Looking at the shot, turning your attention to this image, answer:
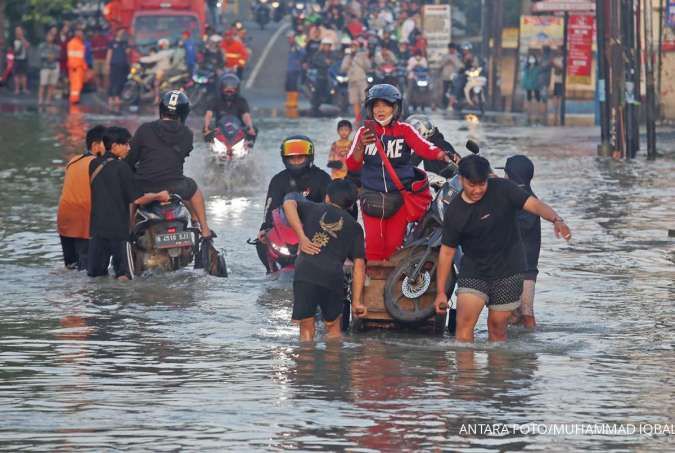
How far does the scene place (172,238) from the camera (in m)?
15.8

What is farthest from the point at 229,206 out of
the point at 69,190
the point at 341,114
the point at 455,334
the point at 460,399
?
the point at 341,114

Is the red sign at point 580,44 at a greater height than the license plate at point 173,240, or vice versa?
the red sign at point 580,44

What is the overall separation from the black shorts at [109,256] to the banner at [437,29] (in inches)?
1513

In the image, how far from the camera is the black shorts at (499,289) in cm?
1202

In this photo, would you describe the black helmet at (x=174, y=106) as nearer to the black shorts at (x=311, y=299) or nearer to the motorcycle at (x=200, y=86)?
the black shorts at (x=311, y=299)

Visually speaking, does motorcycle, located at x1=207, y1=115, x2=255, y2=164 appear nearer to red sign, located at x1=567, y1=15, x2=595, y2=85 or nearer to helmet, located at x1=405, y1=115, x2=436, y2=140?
helmet, located at x1=405, y1=115, x2=436, y2=140

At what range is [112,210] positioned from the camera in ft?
50.9

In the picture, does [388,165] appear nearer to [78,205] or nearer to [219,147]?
[78,205]

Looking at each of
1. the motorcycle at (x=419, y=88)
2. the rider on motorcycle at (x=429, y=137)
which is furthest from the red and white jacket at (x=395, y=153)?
the motorcycle at (x=419, y=88)

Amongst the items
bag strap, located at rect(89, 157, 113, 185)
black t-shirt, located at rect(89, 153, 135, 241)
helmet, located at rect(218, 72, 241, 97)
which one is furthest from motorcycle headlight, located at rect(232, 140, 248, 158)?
black t-shirt, located at rect(89, 153, 135, 241)

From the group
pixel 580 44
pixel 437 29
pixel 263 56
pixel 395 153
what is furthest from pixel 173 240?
pixel 263 56

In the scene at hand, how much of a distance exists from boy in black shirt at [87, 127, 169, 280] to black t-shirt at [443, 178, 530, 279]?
4.24m

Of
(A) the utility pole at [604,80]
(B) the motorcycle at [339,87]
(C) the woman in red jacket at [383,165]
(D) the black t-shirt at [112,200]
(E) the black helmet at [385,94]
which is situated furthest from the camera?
(B) the motorcycle at [339,87]

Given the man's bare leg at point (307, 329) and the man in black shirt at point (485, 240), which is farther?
the man's bare leg at point (307, 329)
